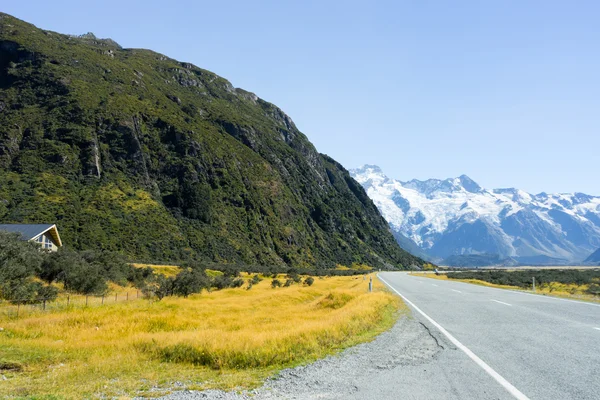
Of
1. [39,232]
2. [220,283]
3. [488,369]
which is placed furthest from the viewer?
[39,232]

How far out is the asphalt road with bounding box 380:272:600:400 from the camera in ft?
19.0

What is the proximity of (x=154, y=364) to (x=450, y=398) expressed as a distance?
6.74 meters

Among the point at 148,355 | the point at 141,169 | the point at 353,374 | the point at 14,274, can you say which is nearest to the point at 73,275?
the point at 14,274

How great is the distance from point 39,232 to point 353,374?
51678mm

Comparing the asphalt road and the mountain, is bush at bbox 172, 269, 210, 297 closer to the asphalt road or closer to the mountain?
the asphalt road

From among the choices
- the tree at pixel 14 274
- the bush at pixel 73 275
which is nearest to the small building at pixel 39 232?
the bush at pixel 73 275

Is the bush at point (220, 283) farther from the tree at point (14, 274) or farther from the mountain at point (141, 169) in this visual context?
the mountain at point (141, 169)

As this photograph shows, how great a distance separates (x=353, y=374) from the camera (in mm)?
6898

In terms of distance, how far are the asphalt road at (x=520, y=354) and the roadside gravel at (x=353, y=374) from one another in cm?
37

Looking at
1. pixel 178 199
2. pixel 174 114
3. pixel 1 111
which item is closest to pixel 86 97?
pixel 1 111

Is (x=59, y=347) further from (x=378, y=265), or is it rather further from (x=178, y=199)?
(x=378, y=265)

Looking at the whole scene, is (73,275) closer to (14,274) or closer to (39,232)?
(14,274)

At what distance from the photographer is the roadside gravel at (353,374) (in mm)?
6051

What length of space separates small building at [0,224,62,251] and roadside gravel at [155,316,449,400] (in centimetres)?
4665
